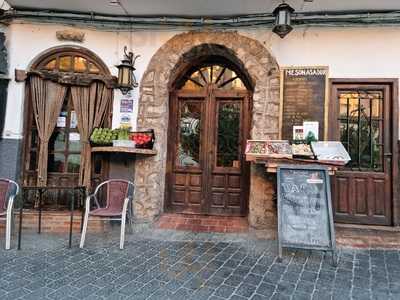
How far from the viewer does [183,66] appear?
206 inches

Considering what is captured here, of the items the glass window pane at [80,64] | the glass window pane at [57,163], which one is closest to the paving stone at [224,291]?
the glass window pane at [57,163]

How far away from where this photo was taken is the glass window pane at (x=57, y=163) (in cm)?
498

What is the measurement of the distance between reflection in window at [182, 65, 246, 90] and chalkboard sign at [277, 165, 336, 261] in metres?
2.03

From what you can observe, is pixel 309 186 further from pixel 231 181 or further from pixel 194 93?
pixel 194 93

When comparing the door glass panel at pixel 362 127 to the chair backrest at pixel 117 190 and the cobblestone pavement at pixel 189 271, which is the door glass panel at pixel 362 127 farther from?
the chair backrest at pixel 117 190

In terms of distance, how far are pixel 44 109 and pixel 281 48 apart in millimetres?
3807

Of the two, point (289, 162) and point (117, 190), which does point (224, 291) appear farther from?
point (117, 190)

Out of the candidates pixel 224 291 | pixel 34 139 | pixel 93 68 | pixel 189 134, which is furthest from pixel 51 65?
pixel 224 291

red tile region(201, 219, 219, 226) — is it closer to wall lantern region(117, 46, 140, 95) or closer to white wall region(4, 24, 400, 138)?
white wall region(4, 24, 400, 138)

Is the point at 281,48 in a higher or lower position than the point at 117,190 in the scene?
higher

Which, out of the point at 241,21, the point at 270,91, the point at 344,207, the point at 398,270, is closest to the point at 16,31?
the point at 241,21

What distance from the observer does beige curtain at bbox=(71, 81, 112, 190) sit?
490 centimetres

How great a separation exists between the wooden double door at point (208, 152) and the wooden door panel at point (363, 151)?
4.68ft

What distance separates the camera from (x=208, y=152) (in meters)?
5.28
